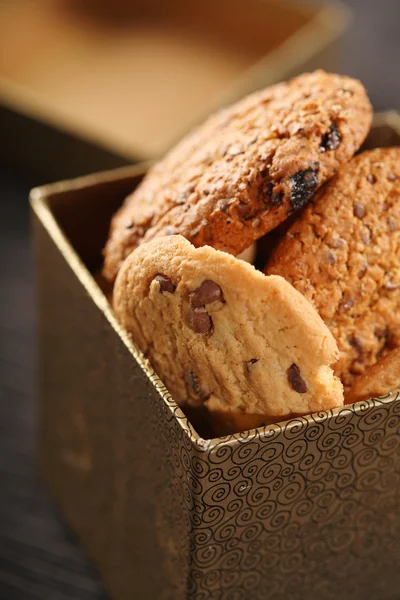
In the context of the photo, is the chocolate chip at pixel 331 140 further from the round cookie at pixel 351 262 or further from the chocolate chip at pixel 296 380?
the chocolate chip at pixel 296 380

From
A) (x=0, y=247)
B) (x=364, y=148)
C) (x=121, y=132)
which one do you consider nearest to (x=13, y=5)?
(x=121, y=132)

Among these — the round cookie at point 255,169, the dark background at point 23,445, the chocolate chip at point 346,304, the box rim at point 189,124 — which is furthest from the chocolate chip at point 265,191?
the box rim at point 189,124

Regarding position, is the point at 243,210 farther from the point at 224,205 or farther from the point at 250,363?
the point at 250,363

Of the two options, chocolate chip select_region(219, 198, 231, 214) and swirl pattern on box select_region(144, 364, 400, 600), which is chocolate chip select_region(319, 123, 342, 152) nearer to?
chocolate chip select_region(219, 198, 231, 214)

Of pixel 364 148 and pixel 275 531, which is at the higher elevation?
pixel 364 148

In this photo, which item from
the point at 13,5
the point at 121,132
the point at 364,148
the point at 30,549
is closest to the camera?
the point at 364,148

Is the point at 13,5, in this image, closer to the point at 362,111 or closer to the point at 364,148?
the point at 364,148

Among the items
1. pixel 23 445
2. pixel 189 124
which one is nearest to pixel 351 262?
pixel 23 445
